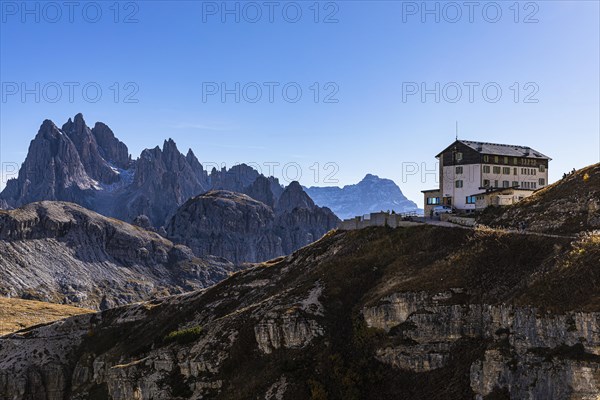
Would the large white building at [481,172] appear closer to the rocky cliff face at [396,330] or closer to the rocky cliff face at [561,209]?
the rocky cliff face at [561,209]

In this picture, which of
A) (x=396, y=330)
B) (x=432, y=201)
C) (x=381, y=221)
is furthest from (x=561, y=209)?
(x=432, y=201)

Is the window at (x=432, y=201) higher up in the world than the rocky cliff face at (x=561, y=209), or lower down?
higher up

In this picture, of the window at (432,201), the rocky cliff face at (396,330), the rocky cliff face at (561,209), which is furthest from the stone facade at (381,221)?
the window at (432,201)

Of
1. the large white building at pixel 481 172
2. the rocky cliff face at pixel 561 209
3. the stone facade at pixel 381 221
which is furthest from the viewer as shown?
the large white building at pixel 481 172

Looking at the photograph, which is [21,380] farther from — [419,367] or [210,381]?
[419,367]

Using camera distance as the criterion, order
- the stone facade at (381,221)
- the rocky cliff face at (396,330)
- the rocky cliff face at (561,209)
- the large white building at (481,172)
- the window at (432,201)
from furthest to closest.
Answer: the window at (432,201)
the large white building at (481,172)
the stone facade at (381,221)
the rocky cliff face at (561,209)
the rocky cliff face at (396,330)

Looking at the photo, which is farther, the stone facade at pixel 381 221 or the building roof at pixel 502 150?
the building roof at pixel 502 150

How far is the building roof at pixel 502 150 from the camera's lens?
362ft

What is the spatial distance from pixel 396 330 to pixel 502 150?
57897mm

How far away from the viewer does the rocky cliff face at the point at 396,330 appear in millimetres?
55625

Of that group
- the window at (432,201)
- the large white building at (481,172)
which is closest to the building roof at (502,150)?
the large white building at (481,172)

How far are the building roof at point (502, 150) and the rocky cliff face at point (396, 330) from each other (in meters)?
28.8

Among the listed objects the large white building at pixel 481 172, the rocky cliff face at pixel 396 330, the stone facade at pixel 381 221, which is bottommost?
the rocky cliff face at pixel 396 330

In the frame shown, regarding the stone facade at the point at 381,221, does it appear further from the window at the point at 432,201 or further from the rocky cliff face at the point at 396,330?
the window at the point at 432,201
